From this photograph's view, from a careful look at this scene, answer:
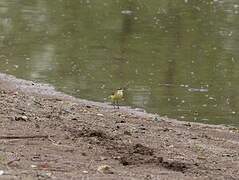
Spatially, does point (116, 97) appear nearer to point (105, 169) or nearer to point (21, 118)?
point (21, 118)

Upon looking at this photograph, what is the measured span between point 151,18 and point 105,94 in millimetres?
10254

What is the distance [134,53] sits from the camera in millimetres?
16828

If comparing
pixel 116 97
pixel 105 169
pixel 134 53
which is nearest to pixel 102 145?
pixel 105 169

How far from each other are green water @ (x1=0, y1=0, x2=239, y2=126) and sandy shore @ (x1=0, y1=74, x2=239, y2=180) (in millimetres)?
1825

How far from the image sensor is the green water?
13195 millimetres

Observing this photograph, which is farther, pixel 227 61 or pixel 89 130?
pixel 227 61

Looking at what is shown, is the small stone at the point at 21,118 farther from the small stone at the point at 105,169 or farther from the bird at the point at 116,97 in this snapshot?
the bird at the point at 116,97

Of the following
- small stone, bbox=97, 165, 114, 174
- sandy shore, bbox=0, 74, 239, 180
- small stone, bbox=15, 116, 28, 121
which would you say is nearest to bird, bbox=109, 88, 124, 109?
sandy shore, bbox=0, 74, 239, 180

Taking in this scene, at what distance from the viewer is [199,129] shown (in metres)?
10.9

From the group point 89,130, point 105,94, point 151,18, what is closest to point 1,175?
point 89,130

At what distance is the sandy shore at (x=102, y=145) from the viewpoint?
6.93 metres

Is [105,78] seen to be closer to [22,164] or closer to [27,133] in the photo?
[27,133]

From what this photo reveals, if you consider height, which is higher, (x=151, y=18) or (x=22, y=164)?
(x=22, y=164)

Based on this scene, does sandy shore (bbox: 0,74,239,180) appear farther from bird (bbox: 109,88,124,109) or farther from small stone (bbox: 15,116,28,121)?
bird (bbox: 109,88,124,109)
